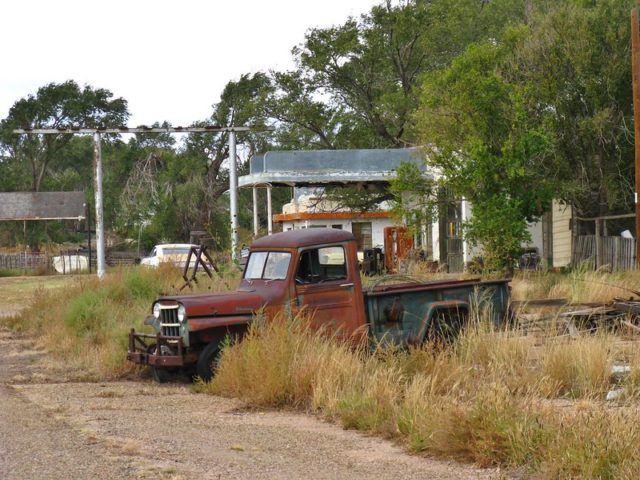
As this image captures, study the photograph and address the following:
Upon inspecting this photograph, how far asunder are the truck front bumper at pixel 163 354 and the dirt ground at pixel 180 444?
69 centimetres

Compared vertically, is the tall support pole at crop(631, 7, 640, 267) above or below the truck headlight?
above

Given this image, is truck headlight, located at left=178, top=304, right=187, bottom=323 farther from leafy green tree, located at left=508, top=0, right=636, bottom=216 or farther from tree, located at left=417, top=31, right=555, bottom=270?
leafy green tree, located at left=508, top=0, right=636, bottom=216

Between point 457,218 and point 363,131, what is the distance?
14270 millimetres

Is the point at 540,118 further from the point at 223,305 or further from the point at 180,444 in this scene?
the point at 180,444

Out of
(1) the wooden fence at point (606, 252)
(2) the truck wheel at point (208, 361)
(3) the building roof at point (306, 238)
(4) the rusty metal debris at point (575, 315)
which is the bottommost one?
(2) the truck wheel at point (208, 361)

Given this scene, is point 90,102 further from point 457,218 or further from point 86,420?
point 86,420

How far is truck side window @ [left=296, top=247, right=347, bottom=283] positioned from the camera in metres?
13.6

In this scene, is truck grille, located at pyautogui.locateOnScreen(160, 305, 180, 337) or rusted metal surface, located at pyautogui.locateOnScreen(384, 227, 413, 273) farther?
rusted metal surface, located at pyautogui.locateOnScreen(384, 227, 413, 273)

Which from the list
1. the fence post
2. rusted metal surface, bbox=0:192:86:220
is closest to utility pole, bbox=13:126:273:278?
the fence post

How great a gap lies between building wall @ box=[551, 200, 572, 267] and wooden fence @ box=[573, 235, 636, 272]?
9.97ft

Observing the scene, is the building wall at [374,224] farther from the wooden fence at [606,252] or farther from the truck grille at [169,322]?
the truck grille at [169,322]

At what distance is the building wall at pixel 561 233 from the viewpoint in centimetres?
3073

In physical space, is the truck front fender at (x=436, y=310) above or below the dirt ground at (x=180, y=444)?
above

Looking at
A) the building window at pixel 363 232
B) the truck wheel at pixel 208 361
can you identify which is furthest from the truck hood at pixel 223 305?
the building window at pixel 363 232
